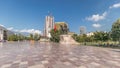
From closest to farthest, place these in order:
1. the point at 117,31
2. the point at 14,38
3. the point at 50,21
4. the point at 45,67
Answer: the point at 45,67
the point at 117,31
the point at 14,38
the point at 50,21

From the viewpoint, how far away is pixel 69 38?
41812 millimetres

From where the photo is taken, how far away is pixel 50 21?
5098 inches

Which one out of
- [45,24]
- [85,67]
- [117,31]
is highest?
[45,24]

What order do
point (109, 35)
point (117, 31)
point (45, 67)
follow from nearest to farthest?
point (45, 67)
point (117, 31)
point (109, 35)

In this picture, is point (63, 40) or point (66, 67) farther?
point (63, 40)

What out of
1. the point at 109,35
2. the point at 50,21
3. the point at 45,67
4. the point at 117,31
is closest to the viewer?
the point at 45,67

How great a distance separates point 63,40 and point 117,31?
48.4ft

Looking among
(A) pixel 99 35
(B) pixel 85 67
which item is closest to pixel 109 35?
(A) pixel 99 35

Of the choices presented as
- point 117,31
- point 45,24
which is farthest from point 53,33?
point 45,24

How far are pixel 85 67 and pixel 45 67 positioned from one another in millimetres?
1821

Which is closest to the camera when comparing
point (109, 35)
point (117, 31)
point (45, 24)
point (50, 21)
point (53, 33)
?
point (117, 31)

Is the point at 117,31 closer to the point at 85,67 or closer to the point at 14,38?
the point at 85,67

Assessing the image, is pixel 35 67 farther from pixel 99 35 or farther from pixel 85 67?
pixel 99 35

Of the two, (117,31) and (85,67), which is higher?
(117,31)
